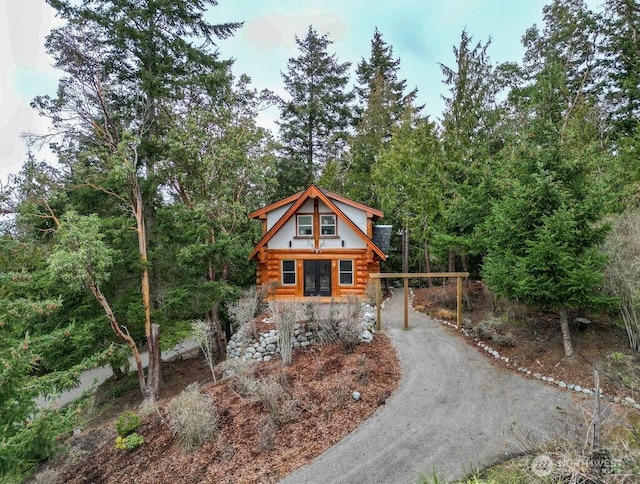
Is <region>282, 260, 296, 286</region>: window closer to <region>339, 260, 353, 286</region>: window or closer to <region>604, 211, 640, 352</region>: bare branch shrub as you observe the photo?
<region>339, 260, 353, 286</region>: window

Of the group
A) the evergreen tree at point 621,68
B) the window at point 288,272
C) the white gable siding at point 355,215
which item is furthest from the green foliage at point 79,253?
the evergreen tree at point 621,68

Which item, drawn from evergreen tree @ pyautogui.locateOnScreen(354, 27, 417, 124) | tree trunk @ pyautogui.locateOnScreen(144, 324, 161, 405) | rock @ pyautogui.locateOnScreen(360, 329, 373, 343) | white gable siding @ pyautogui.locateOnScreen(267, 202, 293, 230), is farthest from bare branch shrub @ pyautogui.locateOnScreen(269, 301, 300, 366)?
evergreen tree @ pyautogui.locateOnScreen(354, 27, 417, 124)

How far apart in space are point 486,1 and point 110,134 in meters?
18.5

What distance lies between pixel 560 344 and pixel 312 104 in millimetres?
21856

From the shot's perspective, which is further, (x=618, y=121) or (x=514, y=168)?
(x=618, y=121)

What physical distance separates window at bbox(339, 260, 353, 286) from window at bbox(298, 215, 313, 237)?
2275 mm

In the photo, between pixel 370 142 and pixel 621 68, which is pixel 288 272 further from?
pixel 621 68

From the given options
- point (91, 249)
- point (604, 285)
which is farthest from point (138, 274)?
point (604, 285)

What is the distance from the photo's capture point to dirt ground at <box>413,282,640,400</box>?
7.64 m

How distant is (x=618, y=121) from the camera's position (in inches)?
749

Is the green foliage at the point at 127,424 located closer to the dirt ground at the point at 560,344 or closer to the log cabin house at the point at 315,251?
the log cabin house at the point at 315,251

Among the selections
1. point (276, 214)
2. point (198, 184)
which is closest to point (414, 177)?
point (276, 214)

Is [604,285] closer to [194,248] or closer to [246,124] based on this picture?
[194,248]

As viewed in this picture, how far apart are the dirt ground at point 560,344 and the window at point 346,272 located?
5235 mm
